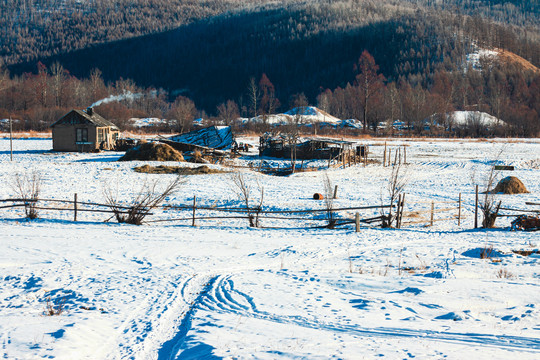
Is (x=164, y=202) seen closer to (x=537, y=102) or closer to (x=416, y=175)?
(x=416, y=175)

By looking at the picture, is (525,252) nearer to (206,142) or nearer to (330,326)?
(330,326)

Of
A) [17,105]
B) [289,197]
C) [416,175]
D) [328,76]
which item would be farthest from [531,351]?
[328,76]

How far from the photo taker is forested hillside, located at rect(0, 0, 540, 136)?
117m

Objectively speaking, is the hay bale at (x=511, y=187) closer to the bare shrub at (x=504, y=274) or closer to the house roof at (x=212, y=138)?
the bare shrub at (x=504, y=274)

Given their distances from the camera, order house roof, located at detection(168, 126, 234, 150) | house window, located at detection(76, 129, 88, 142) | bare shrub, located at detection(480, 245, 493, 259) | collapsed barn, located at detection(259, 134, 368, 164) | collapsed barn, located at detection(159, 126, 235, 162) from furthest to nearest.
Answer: house roof, located at detection(168, 126, 234, 150) < house window, located at detection(76, 129, 88, 142) < collapsed barn, located at detection(159, 126, 235, 162) < collapsed barn, located at detection(259, 134, 368, 164) < bare shrub, located at detection(480, 245, 493, 259)

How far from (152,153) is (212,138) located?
9.70 m

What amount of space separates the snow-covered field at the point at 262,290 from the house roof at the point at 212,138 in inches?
1021

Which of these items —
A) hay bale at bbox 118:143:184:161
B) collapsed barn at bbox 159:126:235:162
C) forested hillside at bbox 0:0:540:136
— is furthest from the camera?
forested hillside at bbox 0:0:540:136

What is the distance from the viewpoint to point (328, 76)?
463ft

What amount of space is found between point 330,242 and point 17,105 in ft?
331

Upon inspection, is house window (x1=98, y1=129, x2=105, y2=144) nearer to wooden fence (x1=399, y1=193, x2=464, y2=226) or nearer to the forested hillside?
wooden fence (x1=399, y1=193, x2=464, y2=226)

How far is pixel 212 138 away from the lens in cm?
4753

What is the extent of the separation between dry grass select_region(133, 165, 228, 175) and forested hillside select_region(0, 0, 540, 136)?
61.0 m

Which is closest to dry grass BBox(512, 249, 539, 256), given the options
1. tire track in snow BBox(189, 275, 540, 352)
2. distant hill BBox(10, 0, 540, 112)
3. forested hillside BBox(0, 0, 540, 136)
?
tire track in snow BBox(189, 275, 540, 352)
